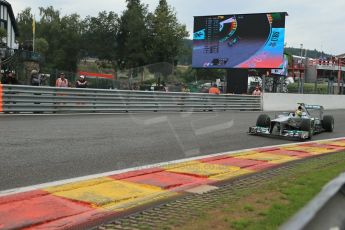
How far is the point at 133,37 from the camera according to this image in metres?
55.1

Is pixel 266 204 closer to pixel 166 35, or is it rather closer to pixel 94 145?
pixel 94 145

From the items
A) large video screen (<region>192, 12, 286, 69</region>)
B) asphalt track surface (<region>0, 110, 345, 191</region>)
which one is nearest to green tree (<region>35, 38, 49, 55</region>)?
large video screen (<region>192, 12, 286, 69</region>)

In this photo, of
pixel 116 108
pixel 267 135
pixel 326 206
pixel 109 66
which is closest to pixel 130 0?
pixel 109 66

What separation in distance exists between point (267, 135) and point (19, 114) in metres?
7.68

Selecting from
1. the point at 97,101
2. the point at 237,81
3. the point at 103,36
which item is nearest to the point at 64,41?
the point at 103,36

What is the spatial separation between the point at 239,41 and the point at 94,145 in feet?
81.2

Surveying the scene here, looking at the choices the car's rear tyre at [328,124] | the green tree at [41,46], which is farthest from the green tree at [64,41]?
the car's rear tyre at [328,124]

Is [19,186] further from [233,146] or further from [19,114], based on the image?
[19,114]

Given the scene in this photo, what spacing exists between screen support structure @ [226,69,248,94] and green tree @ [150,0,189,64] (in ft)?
44.7

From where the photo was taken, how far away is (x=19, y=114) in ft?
51.3

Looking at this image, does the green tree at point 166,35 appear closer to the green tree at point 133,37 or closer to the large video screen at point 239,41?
the green tree at point 133,37

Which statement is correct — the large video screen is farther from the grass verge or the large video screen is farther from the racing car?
the grass verge

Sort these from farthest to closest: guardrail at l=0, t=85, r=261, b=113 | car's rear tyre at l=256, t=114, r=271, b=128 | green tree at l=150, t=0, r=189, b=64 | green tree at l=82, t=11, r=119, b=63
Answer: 1. green tree at l=82, t=11, r=119, b=63
2. green tree at l=150, t=0, r=189, b=64
3. guardrail at l=0, t=85, r=261, b=113
4. car's rear tyre at l=256, t=114, r=271, b=128

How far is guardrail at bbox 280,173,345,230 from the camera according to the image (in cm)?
228
